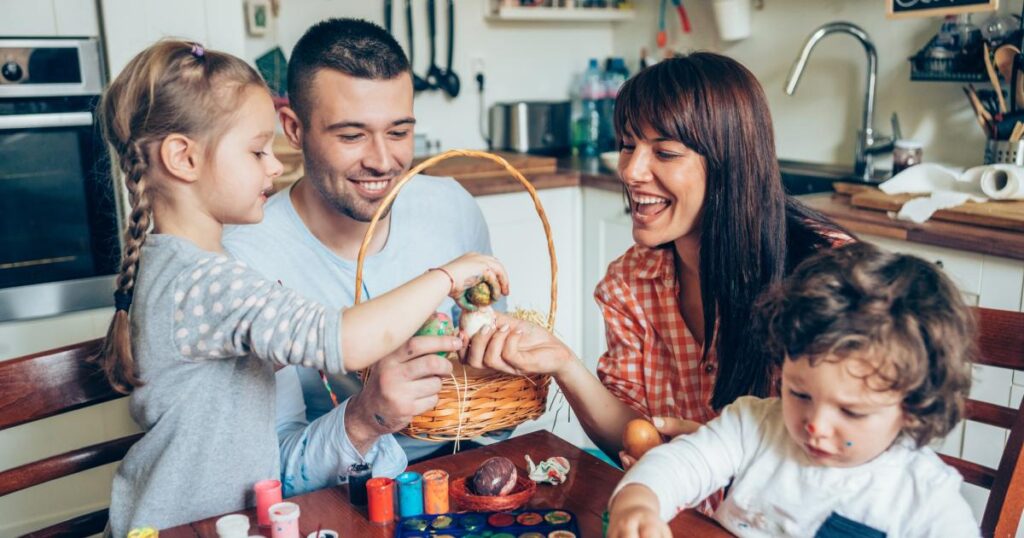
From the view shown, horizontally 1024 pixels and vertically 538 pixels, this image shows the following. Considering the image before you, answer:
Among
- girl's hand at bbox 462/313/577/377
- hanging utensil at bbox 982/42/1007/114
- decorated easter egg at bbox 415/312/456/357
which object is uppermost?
hanging utensil at bbox 982/42/1007/114

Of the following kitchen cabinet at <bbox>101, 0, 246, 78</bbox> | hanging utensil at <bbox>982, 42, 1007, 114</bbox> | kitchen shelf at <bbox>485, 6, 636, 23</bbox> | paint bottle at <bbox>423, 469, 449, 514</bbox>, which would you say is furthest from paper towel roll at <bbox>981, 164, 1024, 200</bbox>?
kitchen cabinet at <bbox>101, 0, 246, 78</bbox>

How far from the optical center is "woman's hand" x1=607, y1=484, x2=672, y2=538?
91 cm

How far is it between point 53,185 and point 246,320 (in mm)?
1451

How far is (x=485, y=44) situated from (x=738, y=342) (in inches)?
98.5

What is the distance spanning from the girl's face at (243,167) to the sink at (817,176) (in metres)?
1.80

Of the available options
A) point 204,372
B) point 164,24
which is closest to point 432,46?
point 164,24

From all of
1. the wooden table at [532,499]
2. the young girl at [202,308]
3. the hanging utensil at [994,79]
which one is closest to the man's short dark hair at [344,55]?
the young girl at [202,308]

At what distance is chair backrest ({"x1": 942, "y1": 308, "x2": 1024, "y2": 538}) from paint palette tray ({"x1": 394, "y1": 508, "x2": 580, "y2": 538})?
546 mm

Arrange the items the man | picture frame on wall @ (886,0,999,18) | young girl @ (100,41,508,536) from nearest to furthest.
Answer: young girl @ (100,41,508,536) < the man < picture frame on wall @ (886,0,999,18)

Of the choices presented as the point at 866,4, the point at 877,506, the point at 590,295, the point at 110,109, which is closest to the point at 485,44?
the point at 590,295

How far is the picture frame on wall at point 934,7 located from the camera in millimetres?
2246

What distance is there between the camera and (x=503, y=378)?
50.9 inches

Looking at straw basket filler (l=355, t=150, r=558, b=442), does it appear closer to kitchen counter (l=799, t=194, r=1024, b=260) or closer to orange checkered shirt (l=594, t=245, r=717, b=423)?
orange checkered shirt (l=594, t=245, r=717, b=423)

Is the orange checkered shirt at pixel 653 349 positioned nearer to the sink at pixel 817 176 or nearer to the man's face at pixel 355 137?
the man's face at pixel 355 137
